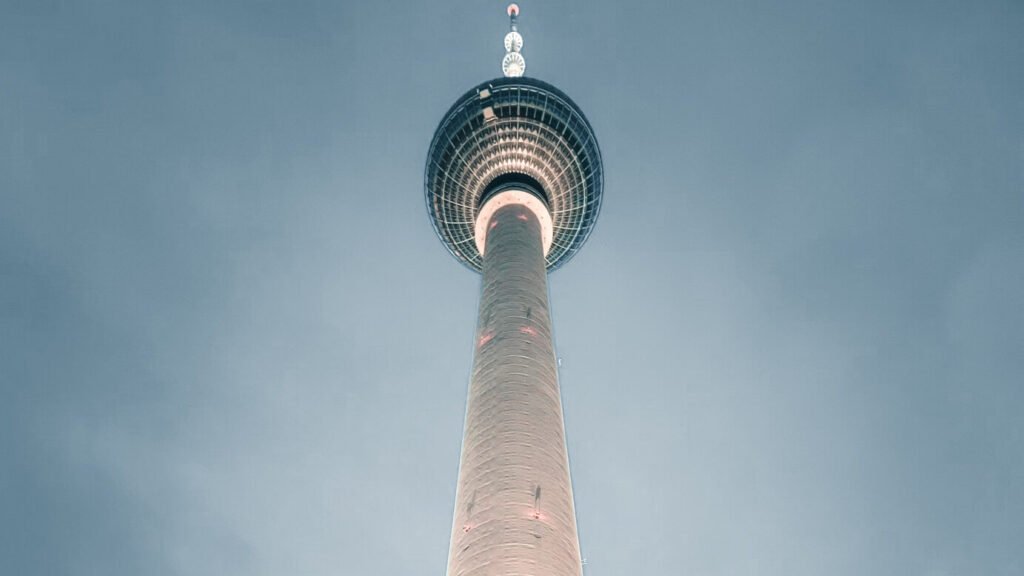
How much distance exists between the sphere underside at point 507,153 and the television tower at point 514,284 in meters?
0.07

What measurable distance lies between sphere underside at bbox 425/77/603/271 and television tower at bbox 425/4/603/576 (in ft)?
0.24

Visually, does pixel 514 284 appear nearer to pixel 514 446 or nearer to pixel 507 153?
pixel 514 446

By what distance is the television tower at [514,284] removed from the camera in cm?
2714

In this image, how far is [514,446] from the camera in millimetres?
30000

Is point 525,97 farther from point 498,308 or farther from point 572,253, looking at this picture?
point 498,308

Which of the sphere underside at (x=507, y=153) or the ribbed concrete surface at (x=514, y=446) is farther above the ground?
the sphere underside at (x=507, y=153)

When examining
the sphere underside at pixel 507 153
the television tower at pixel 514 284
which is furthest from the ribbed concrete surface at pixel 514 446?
the sphere underside at pixel 507 153

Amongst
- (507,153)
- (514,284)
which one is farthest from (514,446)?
(507,153)

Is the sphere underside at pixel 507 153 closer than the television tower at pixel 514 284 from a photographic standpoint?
No

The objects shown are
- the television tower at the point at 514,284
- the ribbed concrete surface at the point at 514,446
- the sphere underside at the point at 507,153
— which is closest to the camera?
the ribbed concrete surface at the point at 514,446

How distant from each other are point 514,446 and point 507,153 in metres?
26.5

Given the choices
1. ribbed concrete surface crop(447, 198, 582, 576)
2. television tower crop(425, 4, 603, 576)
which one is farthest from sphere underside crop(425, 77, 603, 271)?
ribbed concrete surface crop(447, 198, 582, 576)

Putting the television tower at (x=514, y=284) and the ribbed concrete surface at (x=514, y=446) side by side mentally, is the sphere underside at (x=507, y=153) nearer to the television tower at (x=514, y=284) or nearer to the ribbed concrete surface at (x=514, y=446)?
the television tower at (x=514, y=284)

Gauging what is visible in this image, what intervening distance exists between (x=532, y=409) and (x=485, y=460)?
316cm
